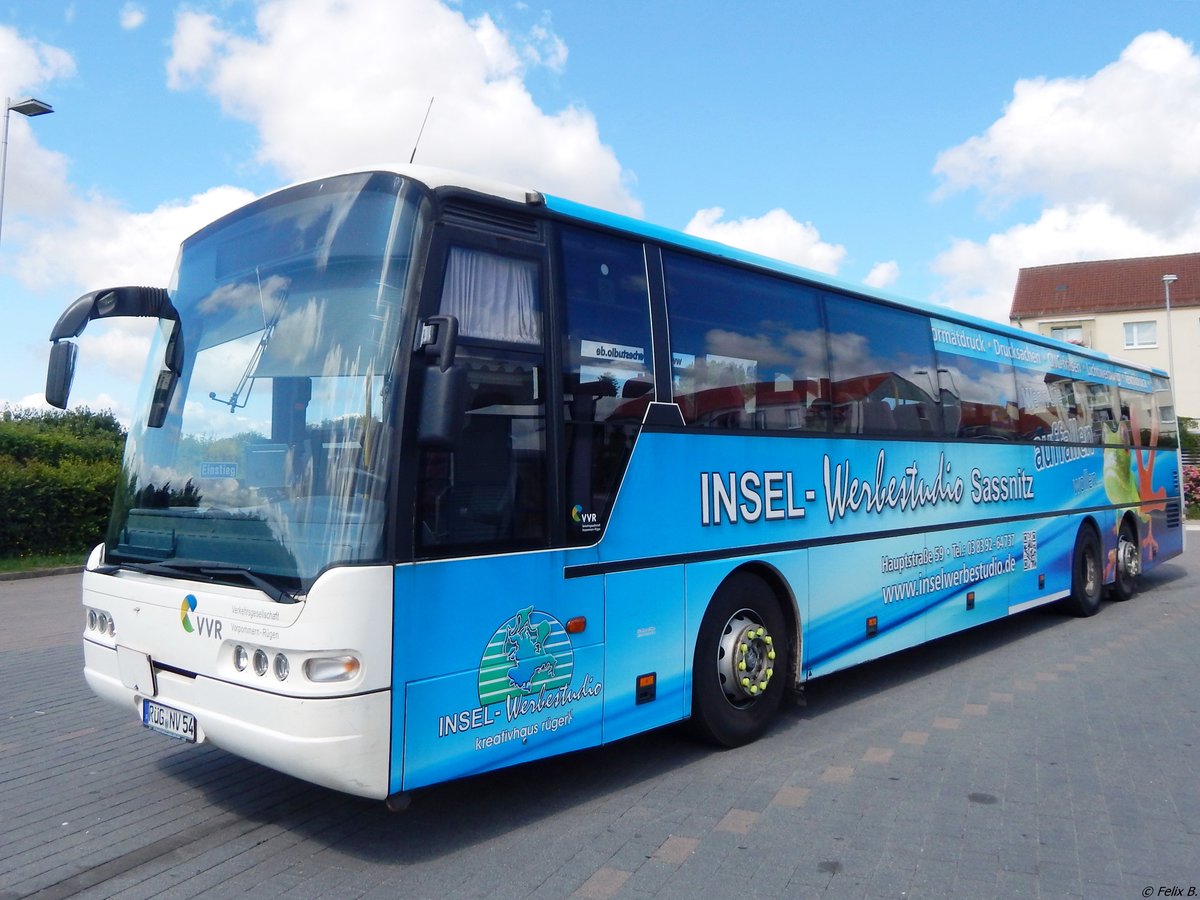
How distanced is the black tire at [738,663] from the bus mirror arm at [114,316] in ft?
11.2

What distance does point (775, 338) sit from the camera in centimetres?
698

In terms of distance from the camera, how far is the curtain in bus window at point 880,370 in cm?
766

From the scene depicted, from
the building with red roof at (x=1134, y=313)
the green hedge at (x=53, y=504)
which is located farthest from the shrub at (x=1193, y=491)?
the green hedge at (x=53, y=504)

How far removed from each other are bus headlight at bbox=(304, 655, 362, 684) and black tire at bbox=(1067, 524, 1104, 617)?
9.95 meters

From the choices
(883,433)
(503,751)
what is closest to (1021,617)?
(883,433)

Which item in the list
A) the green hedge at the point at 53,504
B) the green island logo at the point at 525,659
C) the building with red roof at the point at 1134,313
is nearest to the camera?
the green island logo at the point at 525,659

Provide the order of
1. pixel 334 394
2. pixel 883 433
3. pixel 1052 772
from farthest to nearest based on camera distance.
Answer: pixel 883 433, pixel 1052 772, pixel 334 394

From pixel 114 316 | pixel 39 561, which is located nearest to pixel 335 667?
pixel 114 316

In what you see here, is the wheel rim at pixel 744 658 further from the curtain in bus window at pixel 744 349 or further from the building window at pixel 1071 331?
the building window at pixel 1071 331

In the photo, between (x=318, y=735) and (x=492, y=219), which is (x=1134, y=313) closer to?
(x=492, y=219)

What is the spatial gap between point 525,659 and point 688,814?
4.11ft

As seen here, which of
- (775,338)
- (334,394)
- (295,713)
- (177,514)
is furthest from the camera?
(775,338)

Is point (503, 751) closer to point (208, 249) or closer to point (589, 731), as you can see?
point (589, 731)

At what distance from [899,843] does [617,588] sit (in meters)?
1.89
